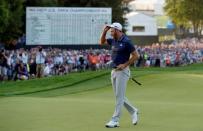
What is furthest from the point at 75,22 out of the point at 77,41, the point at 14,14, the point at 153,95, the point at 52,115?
the point at 52,115

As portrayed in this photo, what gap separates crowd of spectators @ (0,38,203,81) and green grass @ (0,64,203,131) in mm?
5936

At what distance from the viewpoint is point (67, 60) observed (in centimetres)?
3334

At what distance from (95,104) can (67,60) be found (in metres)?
18.7

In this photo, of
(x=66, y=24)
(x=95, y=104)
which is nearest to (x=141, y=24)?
(x=66, y=24)

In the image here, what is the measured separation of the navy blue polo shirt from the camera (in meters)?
10.7

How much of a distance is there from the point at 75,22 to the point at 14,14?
156 inches

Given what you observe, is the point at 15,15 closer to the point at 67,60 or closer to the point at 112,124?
the point at 67,60

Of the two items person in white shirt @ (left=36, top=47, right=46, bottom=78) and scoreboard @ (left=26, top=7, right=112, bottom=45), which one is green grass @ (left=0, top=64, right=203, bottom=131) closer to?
person in white shirt @ (left=36, top=47, right=46, bottom=78)

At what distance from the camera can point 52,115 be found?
1246 cm

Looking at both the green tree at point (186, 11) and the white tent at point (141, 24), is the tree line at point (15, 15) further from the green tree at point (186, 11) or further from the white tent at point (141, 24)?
the white tent at point (141, 24)

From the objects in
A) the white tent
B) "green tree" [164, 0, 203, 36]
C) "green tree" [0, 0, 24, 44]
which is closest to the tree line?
"green tree" [0, 0, 24, 44]

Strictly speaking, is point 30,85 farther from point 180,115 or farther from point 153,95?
point 180,115

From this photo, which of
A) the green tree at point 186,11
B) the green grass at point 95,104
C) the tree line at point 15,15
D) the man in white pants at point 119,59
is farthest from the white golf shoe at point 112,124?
the green tree at point 186,11

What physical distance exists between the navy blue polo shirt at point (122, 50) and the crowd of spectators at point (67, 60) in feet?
58.0
